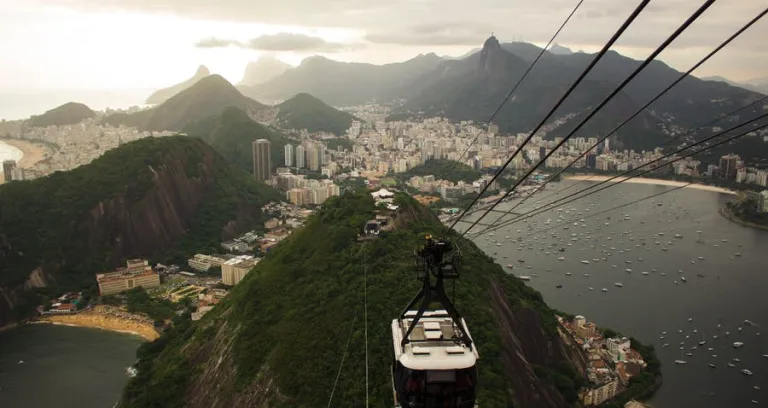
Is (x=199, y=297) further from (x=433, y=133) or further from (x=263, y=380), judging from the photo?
(x=433, y=133)

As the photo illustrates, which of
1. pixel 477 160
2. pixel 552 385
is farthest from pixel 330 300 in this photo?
pixel 477 160

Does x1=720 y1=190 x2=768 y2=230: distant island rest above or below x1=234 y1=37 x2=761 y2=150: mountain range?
below

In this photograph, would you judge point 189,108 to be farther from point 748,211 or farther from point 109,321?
point 748,211

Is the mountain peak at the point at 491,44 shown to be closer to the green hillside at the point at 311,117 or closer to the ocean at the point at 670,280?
the green hillside at the point at 311,117

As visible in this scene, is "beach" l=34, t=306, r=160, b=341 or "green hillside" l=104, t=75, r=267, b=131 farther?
"green hillside" l=104, t=75, r=267, b=131

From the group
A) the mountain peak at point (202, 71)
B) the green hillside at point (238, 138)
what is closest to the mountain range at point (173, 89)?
the mountain peak at point (202, 71)

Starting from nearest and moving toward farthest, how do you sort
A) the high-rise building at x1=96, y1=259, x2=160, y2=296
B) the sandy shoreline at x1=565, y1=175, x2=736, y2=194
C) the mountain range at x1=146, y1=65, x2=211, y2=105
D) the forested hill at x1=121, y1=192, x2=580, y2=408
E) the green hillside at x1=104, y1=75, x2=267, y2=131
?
the forested hill at x1=121, y1=192, x2=580, y2=408, the high-rise building at x1=96, y1=259, x2=160, y2=296, the sandy shoreline at x1=565, y1=175, x2=736, y2=194, the green hillside at x1=104, y1=75, x2=267, y2=131, the mountain range at x1=146, y1=65, x2=211, y2=105

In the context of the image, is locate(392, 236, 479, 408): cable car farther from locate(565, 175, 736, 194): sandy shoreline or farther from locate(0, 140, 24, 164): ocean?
locate(0, 140, 24, 164): ocean

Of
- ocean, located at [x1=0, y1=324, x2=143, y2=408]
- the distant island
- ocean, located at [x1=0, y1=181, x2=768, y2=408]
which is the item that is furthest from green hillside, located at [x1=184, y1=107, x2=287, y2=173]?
the distant island
